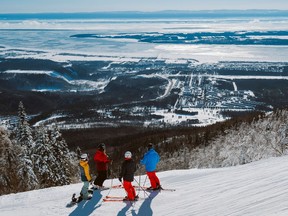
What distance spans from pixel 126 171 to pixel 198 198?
208 centimetres

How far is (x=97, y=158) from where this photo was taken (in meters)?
11.9

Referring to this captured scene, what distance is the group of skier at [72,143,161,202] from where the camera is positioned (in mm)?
10820

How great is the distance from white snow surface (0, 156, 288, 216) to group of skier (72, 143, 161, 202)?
271 millimetres

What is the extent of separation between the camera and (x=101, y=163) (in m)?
12.0

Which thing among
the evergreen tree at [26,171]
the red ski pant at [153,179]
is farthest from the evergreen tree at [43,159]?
the red ski pant at [153,179]

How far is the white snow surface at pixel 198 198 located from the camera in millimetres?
9219

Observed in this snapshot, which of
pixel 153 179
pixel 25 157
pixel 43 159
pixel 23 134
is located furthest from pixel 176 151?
pixel 153 179

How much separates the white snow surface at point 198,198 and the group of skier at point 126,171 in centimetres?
27

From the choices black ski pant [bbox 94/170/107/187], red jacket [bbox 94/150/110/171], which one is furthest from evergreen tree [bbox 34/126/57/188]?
red jacket [bbox 94/150/110/171]

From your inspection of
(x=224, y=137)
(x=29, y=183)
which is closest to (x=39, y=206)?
(x=29, y=183)

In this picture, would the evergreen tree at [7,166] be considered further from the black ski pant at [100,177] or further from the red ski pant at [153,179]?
the red ski pant at [153,179]

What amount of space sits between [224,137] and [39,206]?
1412 centimetres

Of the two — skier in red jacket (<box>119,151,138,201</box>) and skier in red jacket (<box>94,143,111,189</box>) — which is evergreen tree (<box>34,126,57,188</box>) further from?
skier in red jacket (<box>119,151,138,201</box>)

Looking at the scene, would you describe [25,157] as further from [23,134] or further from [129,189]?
[129,189]
